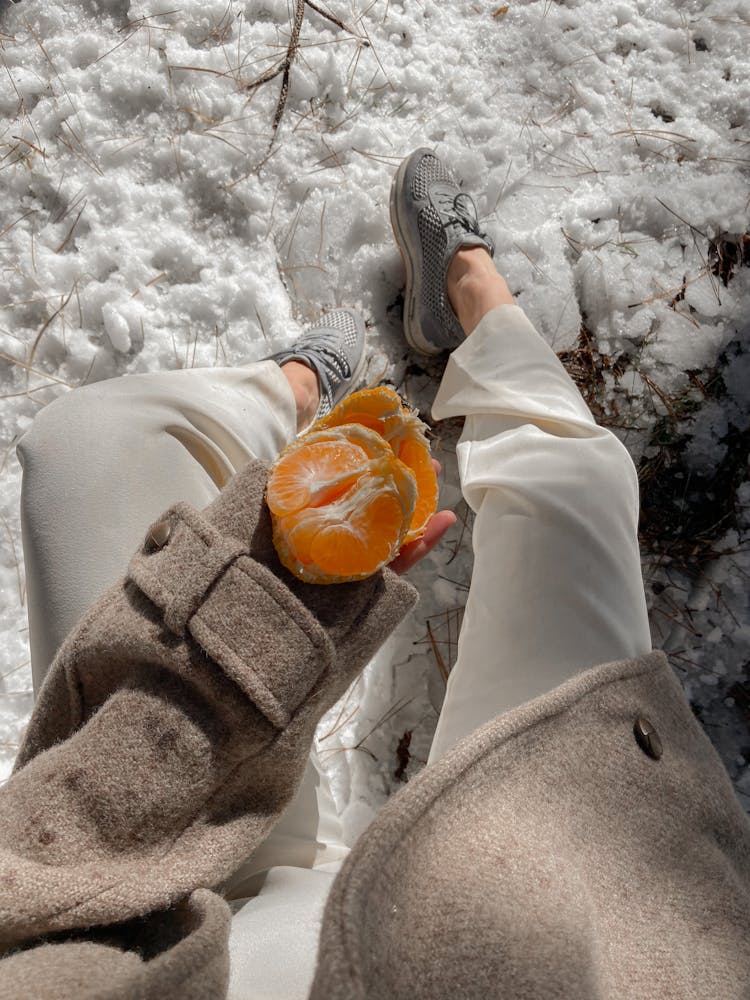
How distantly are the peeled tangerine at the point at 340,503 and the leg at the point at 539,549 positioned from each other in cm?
31

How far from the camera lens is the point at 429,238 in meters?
1.53

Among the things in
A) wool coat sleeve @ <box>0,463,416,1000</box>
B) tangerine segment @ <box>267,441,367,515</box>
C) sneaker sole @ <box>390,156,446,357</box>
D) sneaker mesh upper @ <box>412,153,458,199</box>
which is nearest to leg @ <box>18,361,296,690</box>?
wool coat sleeve @ <box>0,463,416,1000</box>

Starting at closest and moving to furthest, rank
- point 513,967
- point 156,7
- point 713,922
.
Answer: point 513,967
point 713,922
point 156,7

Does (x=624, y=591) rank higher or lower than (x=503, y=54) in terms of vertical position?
lower

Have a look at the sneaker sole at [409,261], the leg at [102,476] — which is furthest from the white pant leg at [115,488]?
the sneaker sole at [409,261]

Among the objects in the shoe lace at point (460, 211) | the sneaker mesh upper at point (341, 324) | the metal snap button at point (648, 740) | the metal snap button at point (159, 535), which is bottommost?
the metal snap button at point (648, 740)

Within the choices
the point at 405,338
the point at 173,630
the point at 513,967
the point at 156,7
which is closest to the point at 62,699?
the point at 173,630

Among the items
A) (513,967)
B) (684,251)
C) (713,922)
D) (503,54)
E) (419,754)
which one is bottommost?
(419,754)

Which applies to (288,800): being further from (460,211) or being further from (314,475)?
(460,211)

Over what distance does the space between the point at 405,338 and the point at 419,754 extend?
3.17ft

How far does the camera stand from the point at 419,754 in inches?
56.6

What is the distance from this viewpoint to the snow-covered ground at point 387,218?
59.2 inches

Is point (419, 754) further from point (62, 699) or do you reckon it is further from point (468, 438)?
point (62, 699)

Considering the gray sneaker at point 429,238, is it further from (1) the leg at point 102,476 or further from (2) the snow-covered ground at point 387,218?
(1) the leg at point 102,476
